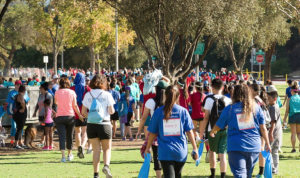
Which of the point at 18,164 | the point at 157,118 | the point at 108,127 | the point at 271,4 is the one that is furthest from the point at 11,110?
the point at 271,4

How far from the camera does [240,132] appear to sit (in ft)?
17.5

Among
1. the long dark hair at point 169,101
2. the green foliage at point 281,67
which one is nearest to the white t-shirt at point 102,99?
the long dark hair at point 169,101

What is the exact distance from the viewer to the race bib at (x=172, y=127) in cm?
525

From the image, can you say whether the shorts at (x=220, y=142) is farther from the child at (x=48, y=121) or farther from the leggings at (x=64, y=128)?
the child at (x=48, y=121)

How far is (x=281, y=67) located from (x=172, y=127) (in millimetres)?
63272

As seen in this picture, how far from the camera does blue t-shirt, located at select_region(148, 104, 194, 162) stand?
17.1ft

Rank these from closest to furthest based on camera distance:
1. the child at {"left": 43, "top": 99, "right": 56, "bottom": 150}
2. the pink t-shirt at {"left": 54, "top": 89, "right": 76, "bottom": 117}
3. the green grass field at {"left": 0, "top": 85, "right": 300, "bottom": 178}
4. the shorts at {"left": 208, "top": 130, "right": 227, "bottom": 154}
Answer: the shorts at {"left": 208, "top": 130, "right": 227, "bottom": 154} → the green grass field at {"left": 0, "top": 85, "right": 300, "bottom": 178} → the pink t-shirt at {"left": 54, "top": 89, "right": 76, "bottom": 117} → the child at {"left": 43, "top": 99, "right": 56, "bottom": 150}

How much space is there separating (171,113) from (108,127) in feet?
7.63

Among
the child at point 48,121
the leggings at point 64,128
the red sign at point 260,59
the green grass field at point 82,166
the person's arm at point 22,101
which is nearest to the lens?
the green grass field at point 82,166

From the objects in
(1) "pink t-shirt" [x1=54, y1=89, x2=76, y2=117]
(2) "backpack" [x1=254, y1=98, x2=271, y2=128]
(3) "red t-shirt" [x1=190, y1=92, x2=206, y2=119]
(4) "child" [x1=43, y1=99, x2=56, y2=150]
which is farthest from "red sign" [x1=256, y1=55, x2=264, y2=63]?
(2) "backpack" [x1=254, y1=98, x2=271, y2=128]

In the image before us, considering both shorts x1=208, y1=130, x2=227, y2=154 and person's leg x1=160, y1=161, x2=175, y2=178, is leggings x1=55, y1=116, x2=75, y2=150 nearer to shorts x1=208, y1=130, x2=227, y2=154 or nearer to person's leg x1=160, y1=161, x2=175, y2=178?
shorts x1=208, y1=130, x2=227, y2=154

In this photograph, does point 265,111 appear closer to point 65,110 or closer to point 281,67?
point 65,110

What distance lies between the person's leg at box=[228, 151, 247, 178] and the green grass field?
2622 mm

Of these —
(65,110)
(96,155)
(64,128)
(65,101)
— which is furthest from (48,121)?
(96,155)
